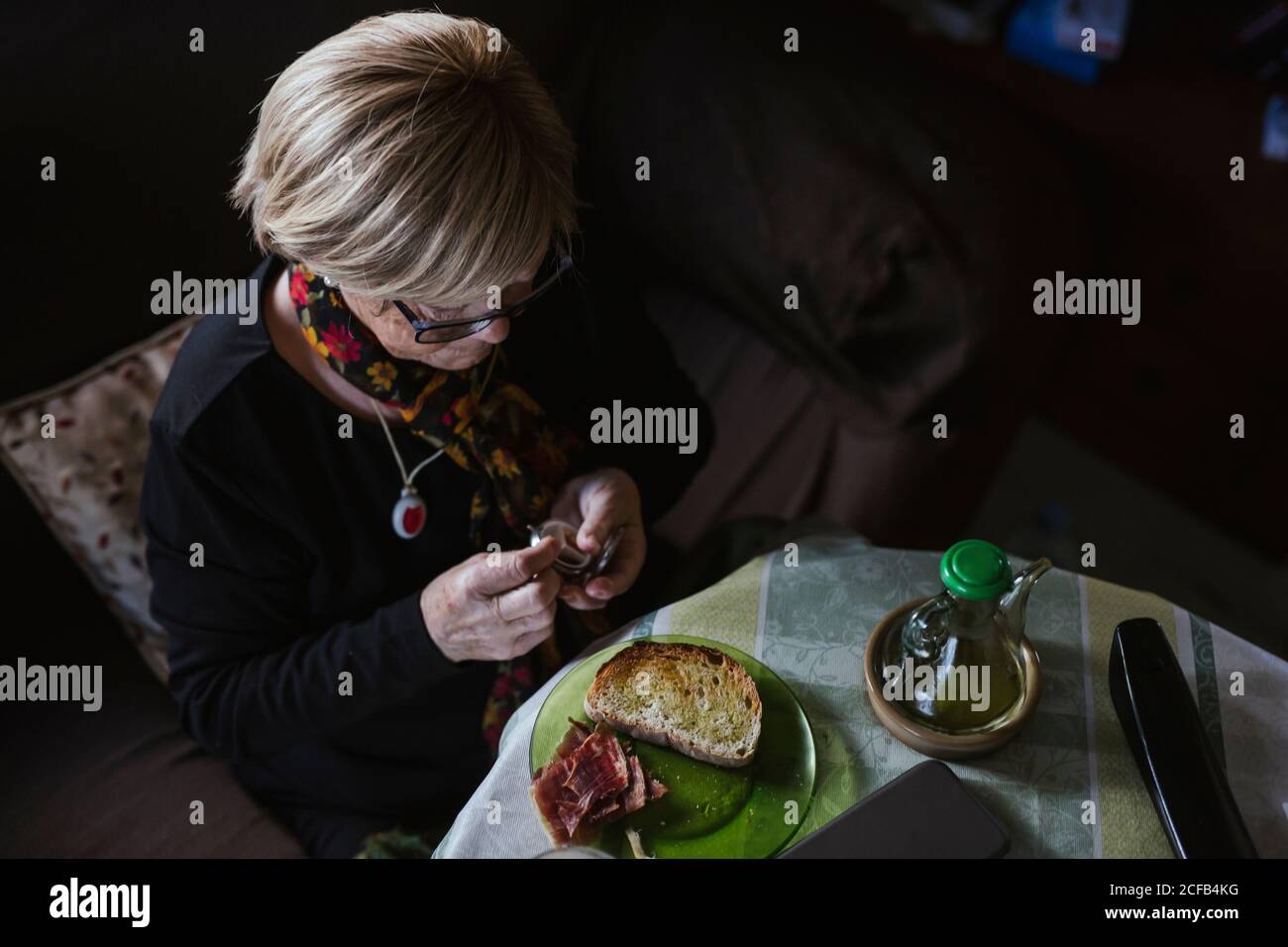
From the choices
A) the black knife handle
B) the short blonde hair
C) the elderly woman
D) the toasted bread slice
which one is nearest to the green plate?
the toasted bread slice

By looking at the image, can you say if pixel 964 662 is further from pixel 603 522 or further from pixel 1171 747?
pixel 603 522

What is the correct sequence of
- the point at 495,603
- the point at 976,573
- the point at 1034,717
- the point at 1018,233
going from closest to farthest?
the point at 976,573, the point at 1034,717, the point at 495,603, the point at 1018,233

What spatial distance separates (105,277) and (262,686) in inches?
21.7

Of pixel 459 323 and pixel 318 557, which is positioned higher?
pixel 459 323

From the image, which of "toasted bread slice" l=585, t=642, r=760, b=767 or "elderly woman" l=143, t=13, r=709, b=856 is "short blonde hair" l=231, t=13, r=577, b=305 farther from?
"toasted bread slice" l=585, t=642, r=760, b=767

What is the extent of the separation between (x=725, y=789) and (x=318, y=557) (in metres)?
0.51

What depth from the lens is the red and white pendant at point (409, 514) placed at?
3.65 feet

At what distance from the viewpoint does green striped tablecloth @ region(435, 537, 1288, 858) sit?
2.76 ft

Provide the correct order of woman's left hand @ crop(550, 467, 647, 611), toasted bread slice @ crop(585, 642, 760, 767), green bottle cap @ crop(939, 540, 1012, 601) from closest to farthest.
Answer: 1. green bottle cap @ crop(939, 540, 1012, 601)
2. toasted bread slice @ crop(585, 642, 760, 767)
3. woman's left hand @ crop(550, 467, 647, 611)

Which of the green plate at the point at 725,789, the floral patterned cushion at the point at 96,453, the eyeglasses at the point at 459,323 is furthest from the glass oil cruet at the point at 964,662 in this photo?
the floral patterned cushion at the point at 96,453

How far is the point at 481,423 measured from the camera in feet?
3.70

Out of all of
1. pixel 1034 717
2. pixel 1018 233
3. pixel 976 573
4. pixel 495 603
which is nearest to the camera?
pixel 976 573

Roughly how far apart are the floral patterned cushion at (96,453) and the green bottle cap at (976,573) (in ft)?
3.19

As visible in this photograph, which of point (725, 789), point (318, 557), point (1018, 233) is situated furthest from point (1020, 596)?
point (1018, 233)
